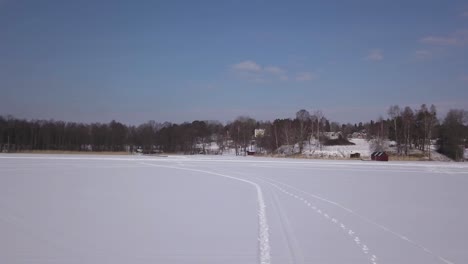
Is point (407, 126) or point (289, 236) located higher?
point (407, 126)

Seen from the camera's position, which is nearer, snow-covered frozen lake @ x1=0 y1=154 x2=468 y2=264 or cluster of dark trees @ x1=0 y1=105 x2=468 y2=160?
snow-covered frozen lake @ x1=0 y1=154 x2=468 y2=264

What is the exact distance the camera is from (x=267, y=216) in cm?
1112

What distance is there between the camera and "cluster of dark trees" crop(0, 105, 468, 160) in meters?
75.9

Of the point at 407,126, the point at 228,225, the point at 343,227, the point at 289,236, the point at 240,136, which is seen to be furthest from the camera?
the point at 240,136

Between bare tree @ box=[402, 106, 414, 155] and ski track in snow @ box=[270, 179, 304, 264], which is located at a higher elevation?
bare tree @ box=[402, 106, 414, 155]

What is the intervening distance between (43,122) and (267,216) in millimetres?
126697

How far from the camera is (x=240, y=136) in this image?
354 feet

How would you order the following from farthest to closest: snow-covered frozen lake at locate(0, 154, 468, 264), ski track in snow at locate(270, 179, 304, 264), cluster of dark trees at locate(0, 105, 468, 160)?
cluster of dark trees at locate(0, 105, 468, 160) → snow-covered frozen lake at locate(0, 154, 468, 264) → ski track in snow at locate(270, 179, 304, 264)

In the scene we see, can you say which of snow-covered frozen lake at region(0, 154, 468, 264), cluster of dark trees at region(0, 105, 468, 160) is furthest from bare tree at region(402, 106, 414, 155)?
snow-covered frozen lake at region(0, 154, 468, 264)

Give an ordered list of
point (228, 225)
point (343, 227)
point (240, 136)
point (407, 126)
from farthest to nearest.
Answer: point (240, 136) < point (407, 126) < point (228, 225) < point (343, 227)

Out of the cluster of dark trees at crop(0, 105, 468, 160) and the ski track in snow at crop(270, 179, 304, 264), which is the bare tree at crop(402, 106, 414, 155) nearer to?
the cluster of dark trees at crop(0, 105, 468, 160)

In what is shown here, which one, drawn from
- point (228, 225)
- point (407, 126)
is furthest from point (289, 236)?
point (407, 126)

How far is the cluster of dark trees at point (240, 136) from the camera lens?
249 ft

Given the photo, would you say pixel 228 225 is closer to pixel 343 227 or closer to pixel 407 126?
pixel 343 227
